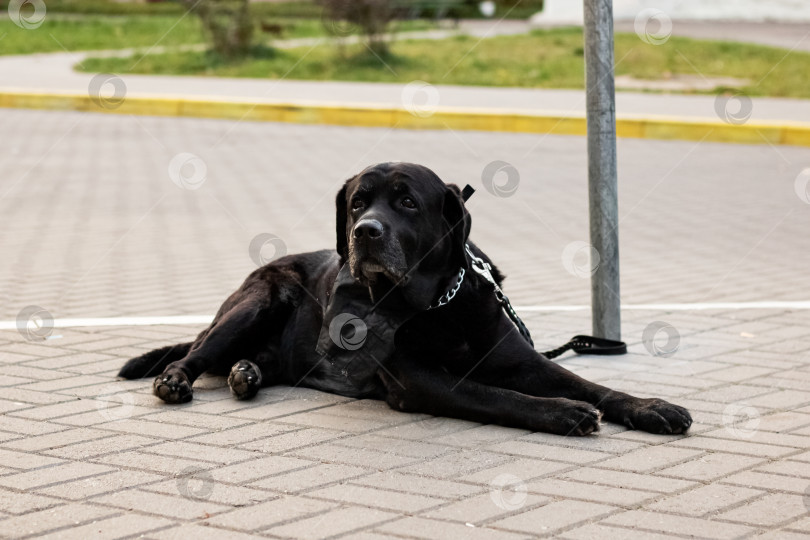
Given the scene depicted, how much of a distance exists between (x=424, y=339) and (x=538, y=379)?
1.68ft

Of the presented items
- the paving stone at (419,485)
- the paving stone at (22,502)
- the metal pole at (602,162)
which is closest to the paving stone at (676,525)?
the paving stone at (419,485)

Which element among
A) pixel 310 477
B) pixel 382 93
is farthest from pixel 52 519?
pixel 382 93

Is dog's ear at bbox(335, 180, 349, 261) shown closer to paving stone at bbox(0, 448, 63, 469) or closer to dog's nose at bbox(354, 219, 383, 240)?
dog's nose at bbox(354, 219, 383, 240)

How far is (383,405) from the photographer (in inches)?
185

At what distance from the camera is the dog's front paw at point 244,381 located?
4742mm

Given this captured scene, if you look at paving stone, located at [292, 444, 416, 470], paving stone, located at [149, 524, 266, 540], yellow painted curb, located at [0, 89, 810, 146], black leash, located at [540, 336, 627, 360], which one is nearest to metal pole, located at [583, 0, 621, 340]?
black leash, located at [540, 336, 627, 360]

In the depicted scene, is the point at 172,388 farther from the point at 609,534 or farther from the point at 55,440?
the point at 609,534

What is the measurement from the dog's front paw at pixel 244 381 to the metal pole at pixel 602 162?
6.03 ft

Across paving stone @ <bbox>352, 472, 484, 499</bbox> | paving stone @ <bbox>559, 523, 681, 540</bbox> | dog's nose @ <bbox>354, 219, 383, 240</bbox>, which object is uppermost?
dog's nose @ <bbox>354, 219, 383, 240</bbox>

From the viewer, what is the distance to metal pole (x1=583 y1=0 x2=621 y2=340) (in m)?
5.45

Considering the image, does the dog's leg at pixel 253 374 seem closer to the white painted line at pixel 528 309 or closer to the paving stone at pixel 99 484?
the paving stone at pixel 99 484

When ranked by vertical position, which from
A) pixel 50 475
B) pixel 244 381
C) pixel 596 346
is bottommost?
Result: pixel 50 475

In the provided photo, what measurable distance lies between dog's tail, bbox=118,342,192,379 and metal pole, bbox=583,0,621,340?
2077 mm

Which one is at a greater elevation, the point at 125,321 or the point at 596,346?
the point at 125,321
